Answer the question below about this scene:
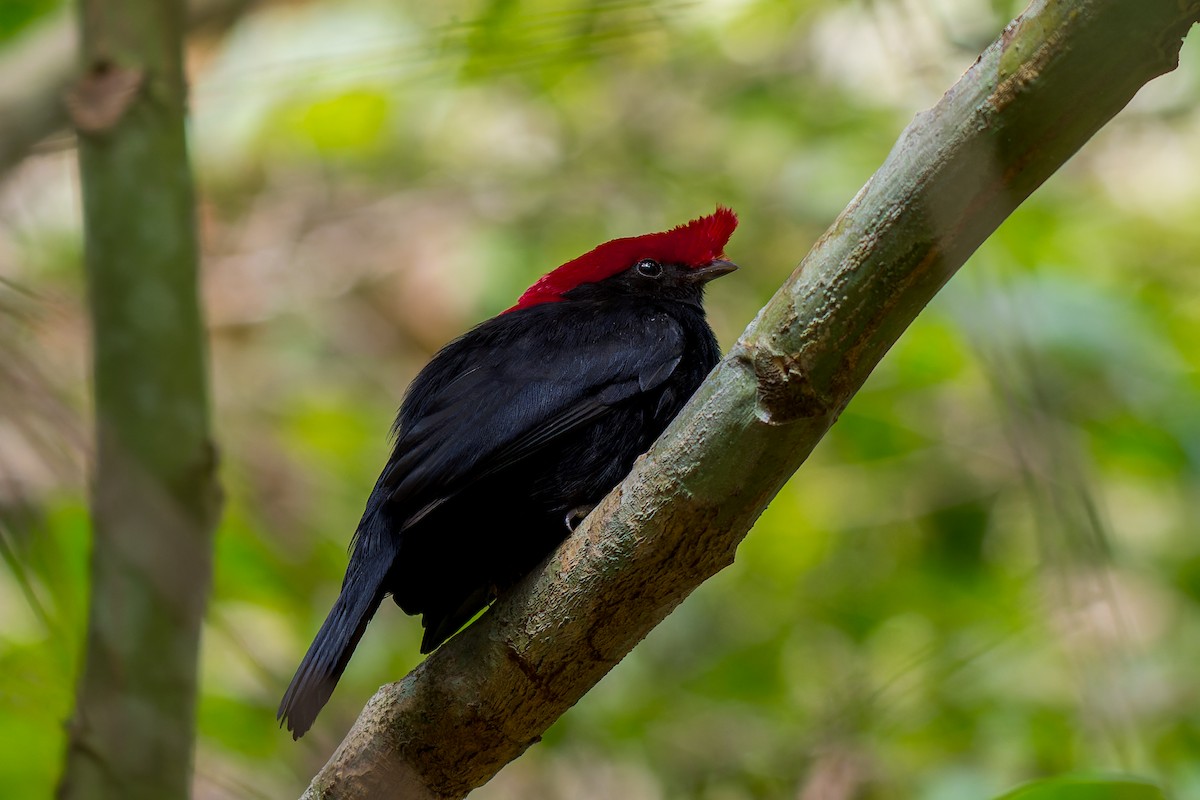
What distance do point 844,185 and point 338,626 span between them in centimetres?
272

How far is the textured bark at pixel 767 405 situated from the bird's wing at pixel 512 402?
44 cm

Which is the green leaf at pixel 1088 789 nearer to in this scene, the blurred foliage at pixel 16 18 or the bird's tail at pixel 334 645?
the bird's tail at pixel 334 645

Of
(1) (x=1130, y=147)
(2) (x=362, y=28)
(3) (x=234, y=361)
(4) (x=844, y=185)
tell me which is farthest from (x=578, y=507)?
(3) (x=234, y=361)

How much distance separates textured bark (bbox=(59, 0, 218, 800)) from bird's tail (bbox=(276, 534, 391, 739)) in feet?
0.63

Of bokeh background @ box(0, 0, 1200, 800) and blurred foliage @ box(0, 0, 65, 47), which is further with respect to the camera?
blurred foliage @ box(0, 0, 65, 47)

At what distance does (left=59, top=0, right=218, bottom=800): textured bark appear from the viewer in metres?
2.21

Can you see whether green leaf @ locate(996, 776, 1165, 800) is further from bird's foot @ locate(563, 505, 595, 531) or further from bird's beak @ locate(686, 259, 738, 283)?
bird's beak @ locate(686, 259, 738, 283)

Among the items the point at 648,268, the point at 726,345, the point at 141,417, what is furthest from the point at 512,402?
the point at 726,345

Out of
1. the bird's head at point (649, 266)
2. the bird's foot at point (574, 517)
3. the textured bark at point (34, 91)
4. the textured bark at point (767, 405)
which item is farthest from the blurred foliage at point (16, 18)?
the textured bark at point (767, 405)

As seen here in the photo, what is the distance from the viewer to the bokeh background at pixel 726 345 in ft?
10.2

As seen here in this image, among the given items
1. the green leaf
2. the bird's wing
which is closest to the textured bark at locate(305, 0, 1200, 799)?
the bird's wing

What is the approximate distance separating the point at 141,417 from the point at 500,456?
0.70 meters

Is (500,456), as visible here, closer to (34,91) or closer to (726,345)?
(34,91)

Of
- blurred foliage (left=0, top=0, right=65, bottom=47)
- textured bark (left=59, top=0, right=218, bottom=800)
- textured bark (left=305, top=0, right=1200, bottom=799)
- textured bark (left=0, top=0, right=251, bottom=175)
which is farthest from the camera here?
blurred foliage (left=0, top=0, right=65, bottom=47)
